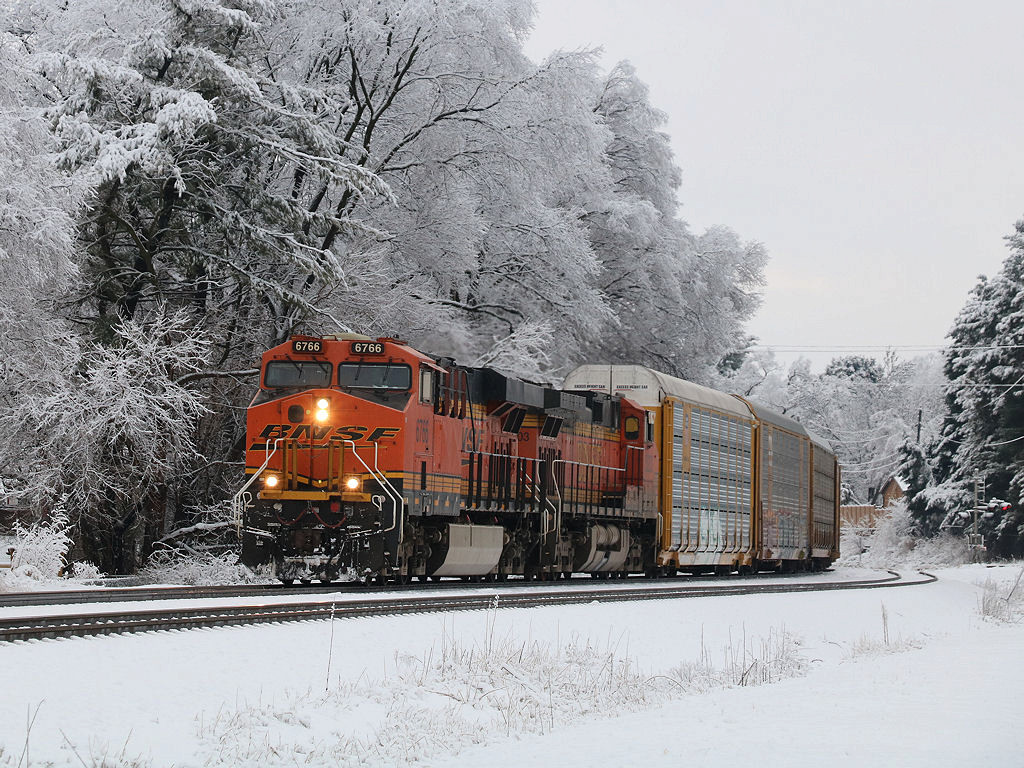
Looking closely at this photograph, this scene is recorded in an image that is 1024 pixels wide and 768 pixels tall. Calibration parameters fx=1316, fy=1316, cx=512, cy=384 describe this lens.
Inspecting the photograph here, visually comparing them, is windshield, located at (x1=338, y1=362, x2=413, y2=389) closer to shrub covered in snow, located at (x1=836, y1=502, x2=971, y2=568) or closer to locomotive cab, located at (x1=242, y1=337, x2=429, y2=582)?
locomotive cab, located at (x1=242, y1=337, x2=429, y2=582)

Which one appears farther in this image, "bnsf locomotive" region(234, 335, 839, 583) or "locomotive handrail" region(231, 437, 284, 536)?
"locomotive handrail" region(231, 437, 284, 536)

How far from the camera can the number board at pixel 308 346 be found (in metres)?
19.7

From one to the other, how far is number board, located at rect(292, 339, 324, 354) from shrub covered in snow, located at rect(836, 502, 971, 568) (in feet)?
137

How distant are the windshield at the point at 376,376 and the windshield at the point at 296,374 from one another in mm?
286

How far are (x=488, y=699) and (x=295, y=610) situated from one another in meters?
4.18

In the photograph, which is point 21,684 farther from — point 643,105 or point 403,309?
point 643,105

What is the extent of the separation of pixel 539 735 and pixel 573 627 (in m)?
5.75

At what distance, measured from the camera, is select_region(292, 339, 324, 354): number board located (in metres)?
19.7

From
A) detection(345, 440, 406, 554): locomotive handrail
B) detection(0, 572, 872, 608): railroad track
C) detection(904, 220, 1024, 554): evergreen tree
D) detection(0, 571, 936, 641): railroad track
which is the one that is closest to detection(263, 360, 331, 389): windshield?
detection(345, 440, 406, 554): locomotive handrail

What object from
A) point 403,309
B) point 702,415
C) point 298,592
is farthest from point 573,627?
point 403,309

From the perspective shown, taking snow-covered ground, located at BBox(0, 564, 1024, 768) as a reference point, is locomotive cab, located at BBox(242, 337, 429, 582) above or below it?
above

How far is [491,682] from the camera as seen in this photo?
1130 centimetres

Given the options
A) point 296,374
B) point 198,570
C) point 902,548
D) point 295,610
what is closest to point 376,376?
point 296,374

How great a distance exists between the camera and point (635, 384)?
87.4 feet
